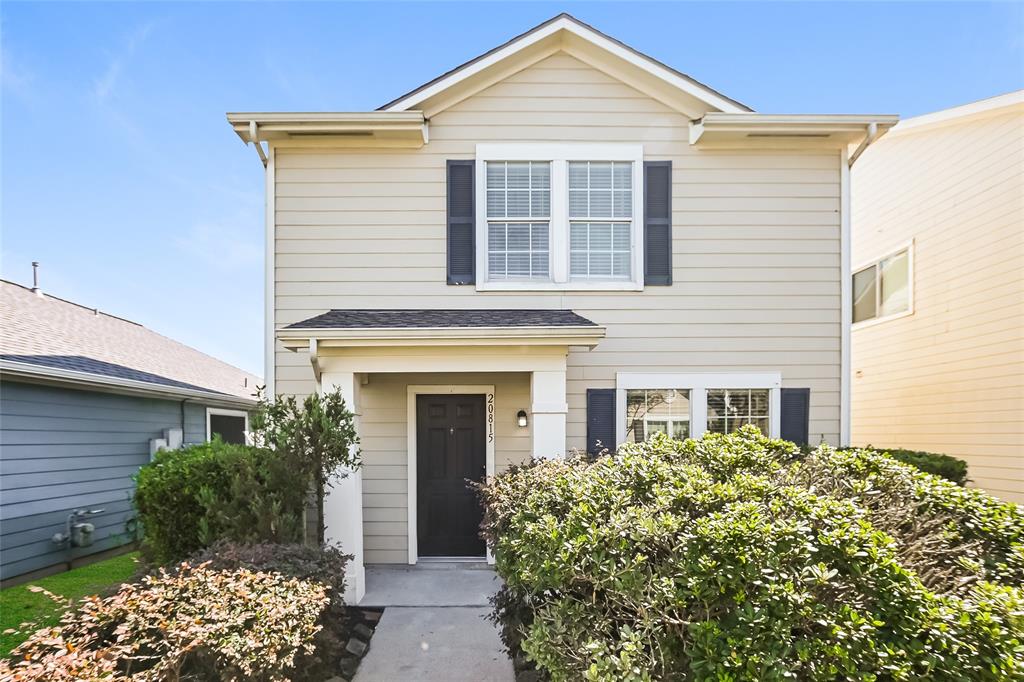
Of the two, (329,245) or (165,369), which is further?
(165,369)

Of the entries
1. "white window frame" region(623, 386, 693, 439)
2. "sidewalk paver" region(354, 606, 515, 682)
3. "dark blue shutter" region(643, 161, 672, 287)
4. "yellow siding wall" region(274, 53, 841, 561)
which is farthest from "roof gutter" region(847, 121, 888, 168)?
"sidewalk paver" region(354, 606, 515, 682)

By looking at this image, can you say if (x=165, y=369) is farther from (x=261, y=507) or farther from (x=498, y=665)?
(x=498, y=665)

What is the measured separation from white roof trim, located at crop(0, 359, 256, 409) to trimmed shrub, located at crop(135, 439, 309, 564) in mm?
2894

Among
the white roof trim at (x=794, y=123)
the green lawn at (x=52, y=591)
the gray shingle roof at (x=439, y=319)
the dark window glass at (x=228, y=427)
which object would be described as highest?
the white roof trim at (x=794, y=123)

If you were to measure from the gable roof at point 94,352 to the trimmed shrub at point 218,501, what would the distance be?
181cm

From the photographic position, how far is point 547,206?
21.6 ft

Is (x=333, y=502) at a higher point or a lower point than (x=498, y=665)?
higher

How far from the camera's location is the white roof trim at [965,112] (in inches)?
288

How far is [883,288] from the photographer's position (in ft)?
32.8

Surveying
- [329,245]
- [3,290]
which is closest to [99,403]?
[3,290]

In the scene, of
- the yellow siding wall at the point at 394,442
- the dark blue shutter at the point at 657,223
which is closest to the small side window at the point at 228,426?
the yellow siding wall at the point at 394,442

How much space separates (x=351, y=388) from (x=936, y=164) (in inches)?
400

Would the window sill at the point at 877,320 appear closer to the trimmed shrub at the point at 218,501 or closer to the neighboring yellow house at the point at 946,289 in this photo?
the neighboring yellow house at the point at 946,289

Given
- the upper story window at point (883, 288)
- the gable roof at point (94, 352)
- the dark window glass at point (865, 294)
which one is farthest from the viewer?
the dark window glass at point (865, 294)
